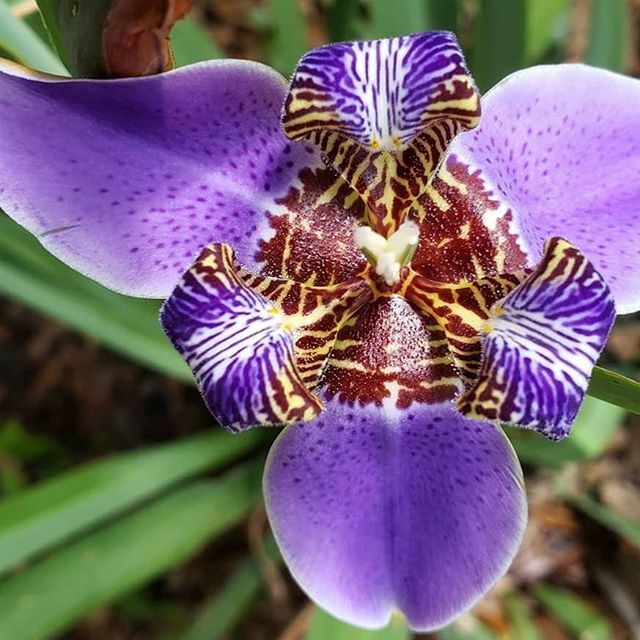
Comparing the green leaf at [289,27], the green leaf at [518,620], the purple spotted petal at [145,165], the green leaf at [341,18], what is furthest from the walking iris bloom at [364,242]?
the green leaf at [518,620]

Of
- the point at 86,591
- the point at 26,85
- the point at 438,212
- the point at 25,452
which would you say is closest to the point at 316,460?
the point at 438,212

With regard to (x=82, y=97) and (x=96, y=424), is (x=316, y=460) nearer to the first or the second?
(x=82, y=97)

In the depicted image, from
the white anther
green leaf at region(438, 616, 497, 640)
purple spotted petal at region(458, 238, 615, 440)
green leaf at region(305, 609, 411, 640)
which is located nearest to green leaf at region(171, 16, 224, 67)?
the white anther

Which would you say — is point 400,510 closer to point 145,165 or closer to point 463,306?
point 463,306

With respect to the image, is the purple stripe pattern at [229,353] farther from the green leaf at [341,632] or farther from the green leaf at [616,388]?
the green leaf at [341,632]

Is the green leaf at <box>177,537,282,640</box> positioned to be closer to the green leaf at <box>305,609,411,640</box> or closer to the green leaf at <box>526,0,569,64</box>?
the green leaf at <box>305,609,411,640</box>
